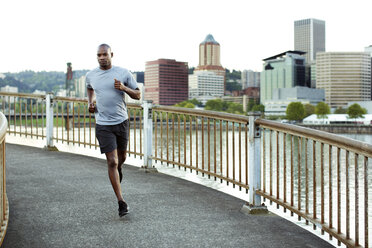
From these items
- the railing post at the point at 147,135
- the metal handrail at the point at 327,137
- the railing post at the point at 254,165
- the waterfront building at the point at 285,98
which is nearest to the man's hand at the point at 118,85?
the railing post at the point at 254,165

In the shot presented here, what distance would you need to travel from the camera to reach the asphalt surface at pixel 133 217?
390 cm

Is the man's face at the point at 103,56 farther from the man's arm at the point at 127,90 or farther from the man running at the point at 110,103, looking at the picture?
the man's arm at the point at 127,90

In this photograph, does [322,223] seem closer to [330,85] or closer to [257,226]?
[257,226]

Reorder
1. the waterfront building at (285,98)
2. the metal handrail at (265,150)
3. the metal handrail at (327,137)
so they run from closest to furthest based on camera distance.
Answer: the metal handrail at (327,137), the metal handrail at (265,150), the waterfront building at (285,98)

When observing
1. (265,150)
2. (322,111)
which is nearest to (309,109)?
(322,111)

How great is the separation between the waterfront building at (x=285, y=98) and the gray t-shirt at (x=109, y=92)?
Answer: 169193 millimetres

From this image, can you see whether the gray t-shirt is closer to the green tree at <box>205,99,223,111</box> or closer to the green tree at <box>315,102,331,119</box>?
the green tree at <box>315,102,331,119</box>

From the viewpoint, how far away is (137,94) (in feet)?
15.5

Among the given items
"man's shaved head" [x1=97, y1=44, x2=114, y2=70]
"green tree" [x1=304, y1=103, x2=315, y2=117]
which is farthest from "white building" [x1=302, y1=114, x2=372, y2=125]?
"man's shaved head" [x1=97, y1=44, x2=114, y2=70]

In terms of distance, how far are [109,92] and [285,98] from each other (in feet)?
586

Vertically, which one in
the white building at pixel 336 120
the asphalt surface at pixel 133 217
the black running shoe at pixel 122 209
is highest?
the black running shoe at pixel 122 209

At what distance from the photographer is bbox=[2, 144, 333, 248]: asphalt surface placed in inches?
153

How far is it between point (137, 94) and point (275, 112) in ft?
565

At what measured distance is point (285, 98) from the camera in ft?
584
